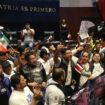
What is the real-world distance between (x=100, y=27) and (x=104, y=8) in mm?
3253

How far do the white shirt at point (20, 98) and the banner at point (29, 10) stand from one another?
40.1ft

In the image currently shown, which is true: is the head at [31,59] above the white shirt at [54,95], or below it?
above

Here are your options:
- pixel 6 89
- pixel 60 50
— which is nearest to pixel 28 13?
pixel 60 50

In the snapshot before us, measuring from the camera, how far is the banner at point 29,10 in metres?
16.0

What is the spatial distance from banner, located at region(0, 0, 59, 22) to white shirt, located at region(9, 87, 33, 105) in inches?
481

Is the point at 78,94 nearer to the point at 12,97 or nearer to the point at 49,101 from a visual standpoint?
the point at 49,101

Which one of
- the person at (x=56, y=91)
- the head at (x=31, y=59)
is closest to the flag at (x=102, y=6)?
the head at (x=31, y=59)

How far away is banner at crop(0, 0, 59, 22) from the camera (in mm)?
16047

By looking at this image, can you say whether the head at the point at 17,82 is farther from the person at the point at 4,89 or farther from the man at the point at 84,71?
the man at the point at 84,71

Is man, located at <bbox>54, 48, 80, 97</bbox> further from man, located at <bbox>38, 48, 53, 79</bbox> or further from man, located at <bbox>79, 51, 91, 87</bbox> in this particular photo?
man, located at <bbox>38, 48, 53, 79</bbox>

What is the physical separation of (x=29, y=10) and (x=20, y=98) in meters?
12.9

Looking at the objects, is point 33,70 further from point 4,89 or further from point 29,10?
point 29,10

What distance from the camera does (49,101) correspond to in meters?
4.12

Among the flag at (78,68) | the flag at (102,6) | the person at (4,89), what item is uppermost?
the flag at (102,6)
